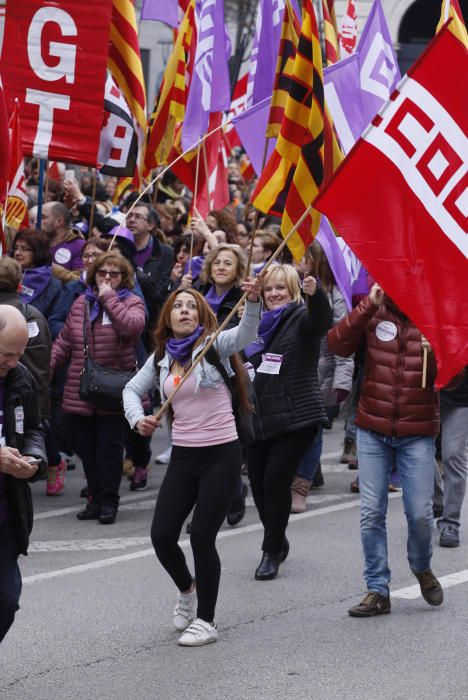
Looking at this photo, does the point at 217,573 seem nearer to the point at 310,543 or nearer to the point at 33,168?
the point at 310,543

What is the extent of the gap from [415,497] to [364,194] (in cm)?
173

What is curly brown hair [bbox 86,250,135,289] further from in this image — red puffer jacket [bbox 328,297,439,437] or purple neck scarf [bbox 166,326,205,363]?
purple neck scarf [bbox 166,326,205,363]

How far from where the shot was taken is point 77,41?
33.0ft

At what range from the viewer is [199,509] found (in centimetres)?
639

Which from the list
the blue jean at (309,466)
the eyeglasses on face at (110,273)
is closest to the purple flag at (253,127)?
the eyeglasses on face at (110,273)

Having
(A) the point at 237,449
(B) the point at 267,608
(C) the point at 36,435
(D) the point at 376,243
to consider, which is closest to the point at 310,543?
(B) the point at 267,608

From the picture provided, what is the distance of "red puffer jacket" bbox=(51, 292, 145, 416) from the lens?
30.6ft

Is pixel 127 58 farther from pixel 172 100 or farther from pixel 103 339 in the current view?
pixel 103 339

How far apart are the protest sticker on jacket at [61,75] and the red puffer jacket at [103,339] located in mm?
1277

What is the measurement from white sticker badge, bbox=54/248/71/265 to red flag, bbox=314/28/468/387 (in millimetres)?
5606

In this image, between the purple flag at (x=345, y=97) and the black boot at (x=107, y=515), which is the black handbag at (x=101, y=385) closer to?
the black boot at (x=107, y=515)

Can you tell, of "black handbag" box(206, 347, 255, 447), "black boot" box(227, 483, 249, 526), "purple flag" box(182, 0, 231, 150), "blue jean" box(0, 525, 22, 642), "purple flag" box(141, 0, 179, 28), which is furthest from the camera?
"purple flag" box(141, 0, 179, 28)

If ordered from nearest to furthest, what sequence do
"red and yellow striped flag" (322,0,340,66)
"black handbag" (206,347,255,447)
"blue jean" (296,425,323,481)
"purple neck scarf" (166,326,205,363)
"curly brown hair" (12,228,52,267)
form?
1. "purple neck scarf" (166,326,205,363)
2. "black handbag" (206,347,255,447)
3. "curly brown hair" (12,228,52,267)
4. "blue jean" (296,425,323,481)
5. "red and yellow striped flag" (322,0,340,66)

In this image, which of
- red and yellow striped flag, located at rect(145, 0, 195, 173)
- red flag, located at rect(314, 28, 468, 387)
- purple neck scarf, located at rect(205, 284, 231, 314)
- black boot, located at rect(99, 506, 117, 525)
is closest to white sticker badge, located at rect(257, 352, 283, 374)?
purple neck scarf, located at rect(205, 284, 231, 314)
